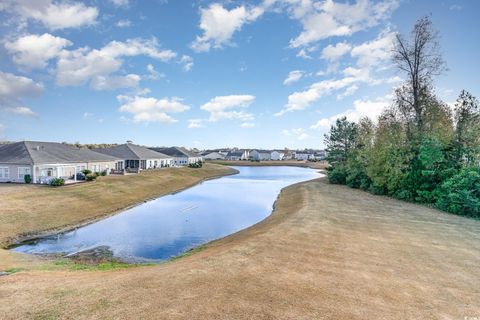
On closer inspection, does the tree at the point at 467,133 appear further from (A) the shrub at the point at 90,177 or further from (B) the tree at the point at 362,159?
(A) the shrub at the point at 90,177

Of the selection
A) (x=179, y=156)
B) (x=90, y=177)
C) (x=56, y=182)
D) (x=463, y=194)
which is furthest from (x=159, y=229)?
(x=179, y=156)

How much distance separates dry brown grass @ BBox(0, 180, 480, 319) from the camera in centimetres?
815

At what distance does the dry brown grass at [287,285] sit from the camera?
26.7ft

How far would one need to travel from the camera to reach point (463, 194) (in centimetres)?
2383

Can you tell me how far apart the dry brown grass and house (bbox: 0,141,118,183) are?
30.1 metres

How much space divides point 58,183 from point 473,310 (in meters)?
39.9

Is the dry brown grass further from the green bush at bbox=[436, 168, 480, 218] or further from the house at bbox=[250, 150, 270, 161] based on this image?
the house at bbox=[250, 150, 270, 161]

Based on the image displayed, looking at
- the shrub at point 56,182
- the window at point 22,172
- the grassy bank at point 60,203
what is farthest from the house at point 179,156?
the shrub at point 56,182

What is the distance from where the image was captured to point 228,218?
30.1 m

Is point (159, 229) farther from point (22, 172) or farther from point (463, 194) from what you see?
point (463, 194)

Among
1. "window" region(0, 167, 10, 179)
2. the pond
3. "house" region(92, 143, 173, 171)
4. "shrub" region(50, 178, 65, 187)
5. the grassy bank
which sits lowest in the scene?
the pond

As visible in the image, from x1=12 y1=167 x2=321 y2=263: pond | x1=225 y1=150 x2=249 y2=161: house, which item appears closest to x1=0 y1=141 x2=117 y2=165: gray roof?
x1=12 y1=167 x2=321 y2=263: pond

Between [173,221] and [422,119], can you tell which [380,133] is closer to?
[422,119]

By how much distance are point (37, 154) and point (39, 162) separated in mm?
3186
